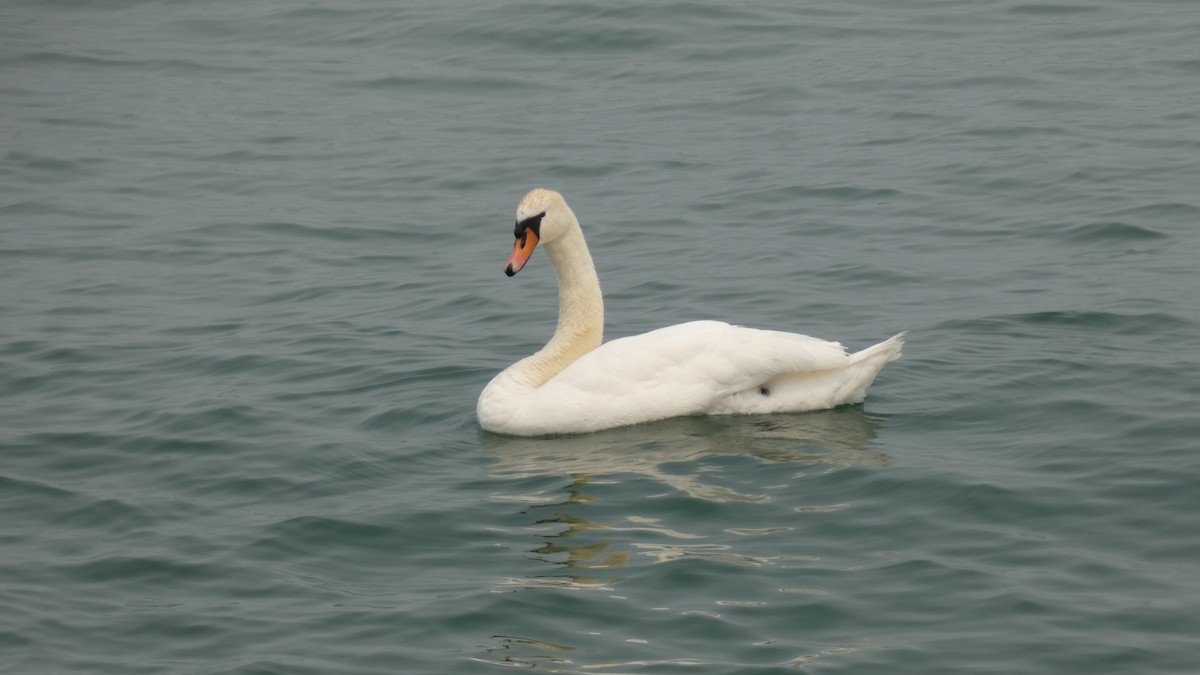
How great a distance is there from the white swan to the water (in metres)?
0.14

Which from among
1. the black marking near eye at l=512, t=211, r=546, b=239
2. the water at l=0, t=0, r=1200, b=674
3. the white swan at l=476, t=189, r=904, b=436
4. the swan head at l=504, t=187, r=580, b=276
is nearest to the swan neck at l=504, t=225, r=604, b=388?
the swan head at l=504, t=187, r=580, b=276

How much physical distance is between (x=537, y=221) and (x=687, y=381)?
1.29m

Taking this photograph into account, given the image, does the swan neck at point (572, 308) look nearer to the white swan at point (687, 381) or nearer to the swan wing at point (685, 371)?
the white swan at point (687, 381)

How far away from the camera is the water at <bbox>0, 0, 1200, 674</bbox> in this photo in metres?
7.41

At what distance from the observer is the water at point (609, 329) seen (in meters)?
7.41

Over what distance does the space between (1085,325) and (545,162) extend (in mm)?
6607

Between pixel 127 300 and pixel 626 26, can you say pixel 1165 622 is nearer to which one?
pixel 127 300

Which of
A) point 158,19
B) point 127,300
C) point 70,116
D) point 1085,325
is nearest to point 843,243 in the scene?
point 1085,325

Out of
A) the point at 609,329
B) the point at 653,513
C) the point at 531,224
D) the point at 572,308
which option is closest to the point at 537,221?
the point at 531,224

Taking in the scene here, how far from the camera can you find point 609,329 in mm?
12164

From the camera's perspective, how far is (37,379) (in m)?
11.5

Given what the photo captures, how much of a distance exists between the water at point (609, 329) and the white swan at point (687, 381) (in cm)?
14

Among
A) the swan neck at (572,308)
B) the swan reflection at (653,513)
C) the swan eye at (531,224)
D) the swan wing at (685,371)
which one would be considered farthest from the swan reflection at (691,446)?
the swan eye at (531,224)

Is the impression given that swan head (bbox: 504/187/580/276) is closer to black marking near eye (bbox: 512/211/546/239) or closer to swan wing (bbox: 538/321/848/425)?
black marking near eye (bbox: 512/211/546/239)
